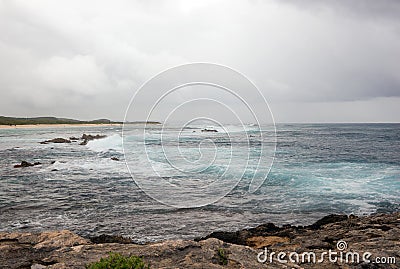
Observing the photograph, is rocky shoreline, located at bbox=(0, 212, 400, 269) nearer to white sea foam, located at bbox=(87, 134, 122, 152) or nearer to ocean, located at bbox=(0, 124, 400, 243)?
ocean, located at bbox=(0, 124, 400, 243)

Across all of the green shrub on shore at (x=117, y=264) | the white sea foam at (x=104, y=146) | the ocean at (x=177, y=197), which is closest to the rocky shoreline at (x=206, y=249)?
the green shrub on shore at (x=117, y=264)

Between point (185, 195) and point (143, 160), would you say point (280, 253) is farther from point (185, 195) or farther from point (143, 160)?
point (143, 160)

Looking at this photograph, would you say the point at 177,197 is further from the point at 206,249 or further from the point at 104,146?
the point at 104,146

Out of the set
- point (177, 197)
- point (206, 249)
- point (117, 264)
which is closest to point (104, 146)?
point (177, 197)

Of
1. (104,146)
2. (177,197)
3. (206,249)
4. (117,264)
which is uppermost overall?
(117,264)

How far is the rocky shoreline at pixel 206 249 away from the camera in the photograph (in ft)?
21.1

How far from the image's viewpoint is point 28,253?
7.37 meters

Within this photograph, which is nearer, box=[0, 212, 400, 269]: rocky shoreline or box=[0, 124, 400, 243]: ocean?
box=[0, 212, 400, 269]: rocky shoreline

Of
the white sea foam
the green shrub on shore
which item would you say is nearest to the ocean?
the green shrub on shore

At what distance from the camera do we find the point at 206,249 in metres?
6.86

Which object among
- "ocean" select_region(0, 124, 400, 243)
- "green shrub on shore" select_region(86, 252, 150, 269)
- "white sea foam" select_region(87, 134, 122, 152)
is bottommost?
"ocean" select_region(0, 124, 400, 243)

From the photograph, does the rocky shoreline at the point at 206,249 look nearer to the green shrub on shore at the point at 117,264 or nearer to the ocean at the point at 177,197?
the green shrub on shore at the point at 117,264

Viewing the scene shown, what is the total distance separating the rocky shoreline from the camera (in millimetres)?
6430

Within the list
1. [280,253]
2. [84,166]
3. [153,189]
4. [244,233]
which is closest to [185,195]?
[153,189]
